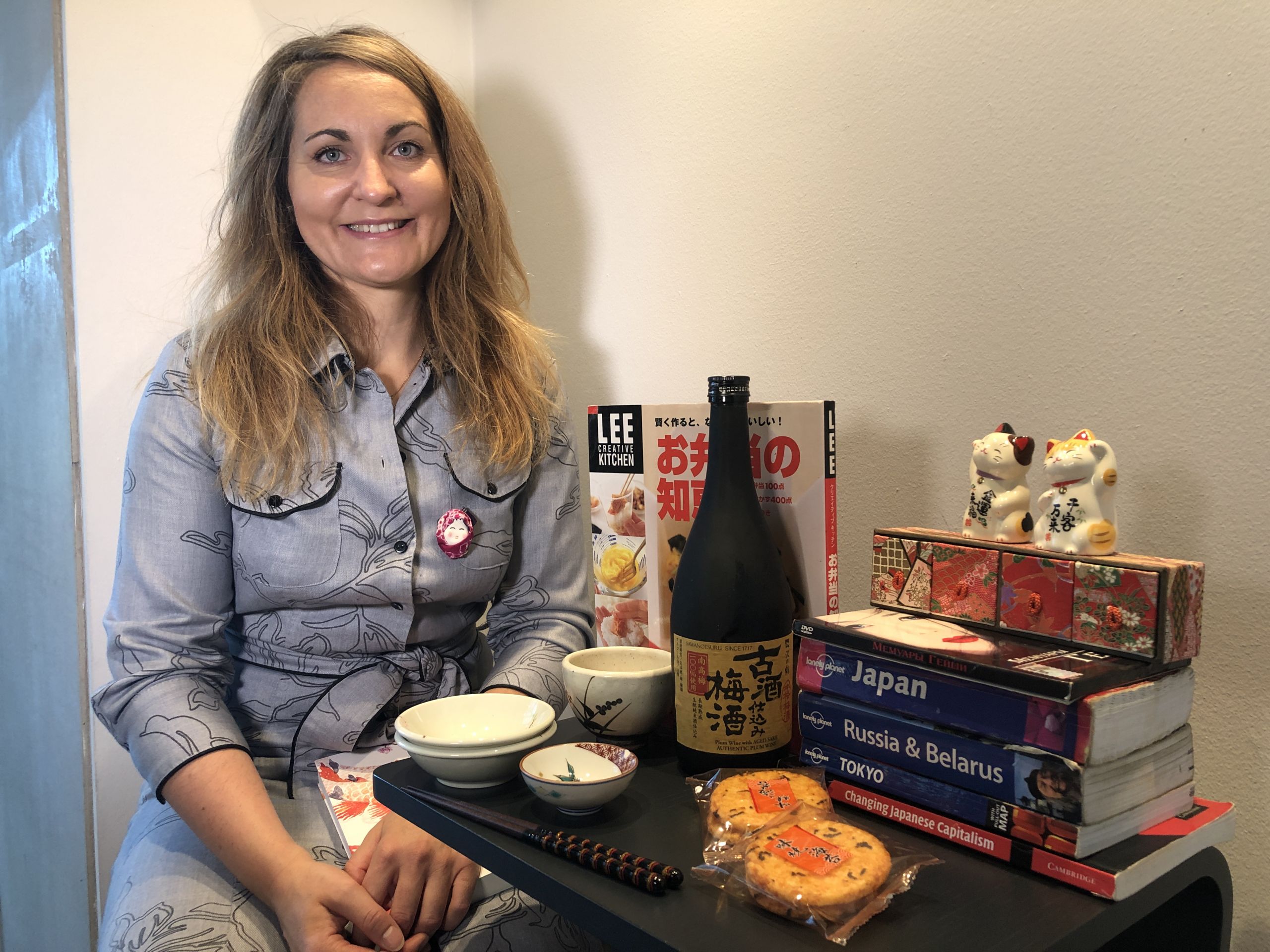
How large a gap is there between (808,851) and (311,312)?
0.99 m

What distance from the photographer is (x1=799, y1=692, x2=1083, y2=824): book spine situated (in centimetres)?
60

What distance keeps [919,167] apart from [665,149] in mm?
506

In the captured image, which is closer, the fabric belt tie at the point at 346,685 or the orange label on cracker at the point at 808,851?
the orange label on cracker at the point at 808,851

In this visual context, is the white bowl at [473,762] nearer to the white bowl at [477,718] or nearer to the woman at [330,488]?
the white bowl at [477,718]

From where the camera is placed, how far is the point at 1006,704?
0.62 m

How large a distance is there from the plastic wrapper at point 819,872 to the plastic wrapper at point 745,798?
0.01m

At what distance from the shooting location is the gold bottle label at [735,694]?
2.49ft

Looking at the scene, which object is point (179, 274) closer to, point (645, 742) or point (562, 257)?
point (562, 257)

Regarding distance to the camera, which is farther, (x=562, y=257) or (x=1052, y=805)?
(x=562, y=257)

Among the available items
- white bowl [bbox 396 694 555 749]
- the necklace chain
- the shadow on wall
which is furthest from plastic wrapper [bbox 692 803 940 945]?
the shadow on wall

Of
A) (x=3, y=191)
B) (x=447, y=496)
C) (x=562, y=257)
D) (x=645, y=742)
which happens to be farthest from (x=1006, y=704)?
(x=3, y=191)

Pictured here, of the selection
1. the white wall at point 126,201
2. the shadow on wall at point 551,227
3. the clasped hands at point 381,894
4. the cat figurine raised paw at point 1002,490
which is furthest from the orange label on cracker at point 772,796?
the white wall at point 126,201

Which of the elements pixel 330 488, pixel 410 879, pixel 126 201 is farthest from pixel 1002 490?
pixel 126 201

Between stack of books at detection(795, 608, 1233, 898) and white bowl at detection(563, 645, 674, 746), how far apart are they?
143 millimetres
